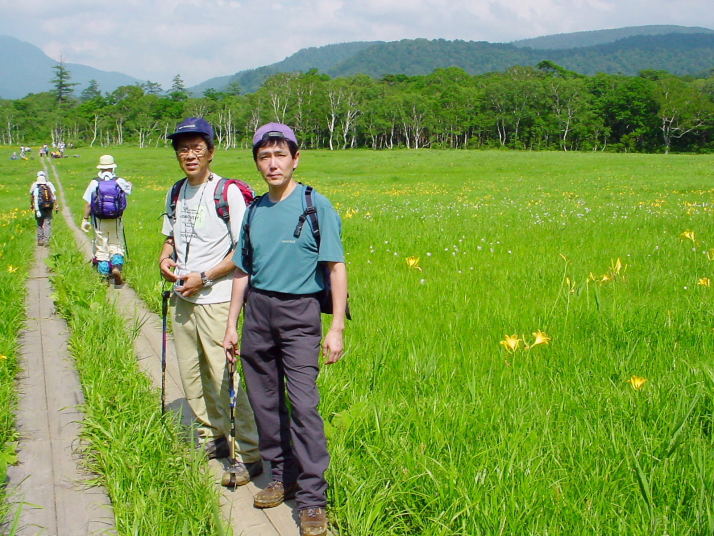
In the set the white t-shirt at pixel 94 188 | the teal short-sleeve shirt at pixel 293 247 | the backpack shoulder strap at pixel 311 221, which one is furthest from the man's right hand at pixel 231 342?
the white t-shirt at pixel 94 188

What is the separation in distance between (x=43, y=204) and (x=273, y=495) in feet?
35.3

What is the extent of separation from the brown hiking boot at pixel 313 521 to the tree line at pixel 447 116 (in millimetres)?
86859

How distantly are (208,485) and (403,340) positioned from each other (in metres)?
1.99

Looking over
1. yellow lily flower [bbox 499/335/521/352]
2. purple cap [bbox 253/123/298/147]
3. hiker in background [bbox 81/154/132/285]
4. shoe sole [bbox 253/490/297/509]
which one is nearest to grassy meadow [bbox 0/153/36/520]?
hiker in background [bbox 81/154/132/285]

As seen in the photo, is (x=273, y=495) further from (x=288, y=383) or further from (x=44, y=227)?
(x=44, y=227)

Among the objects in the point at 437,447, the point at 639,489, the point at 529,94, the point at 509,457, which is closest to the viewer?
the point at 639,489

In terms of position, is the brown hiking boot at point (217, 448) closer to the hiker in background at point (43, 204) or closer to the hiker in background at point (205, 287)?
the hiker in background at point (205, 287)

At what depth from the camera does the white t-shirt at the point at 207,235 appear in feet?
11.2

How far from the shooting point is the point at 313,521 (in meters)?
2.62

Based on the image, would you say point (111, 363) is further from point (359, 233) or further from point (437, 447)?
point (359, 233)

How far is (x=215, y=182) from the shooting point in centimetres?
348

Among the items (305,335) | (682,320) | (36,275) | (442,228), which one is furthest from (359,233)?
(305,335)

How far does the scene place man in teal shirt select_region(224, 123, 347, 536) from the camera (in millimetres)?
2760

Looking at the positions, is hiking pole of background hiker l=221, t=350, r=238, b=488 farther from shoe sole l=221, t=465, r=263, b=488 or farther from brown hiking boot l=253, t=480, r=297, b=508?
brown hiking boot l=253, t=480, r=297, b=508
